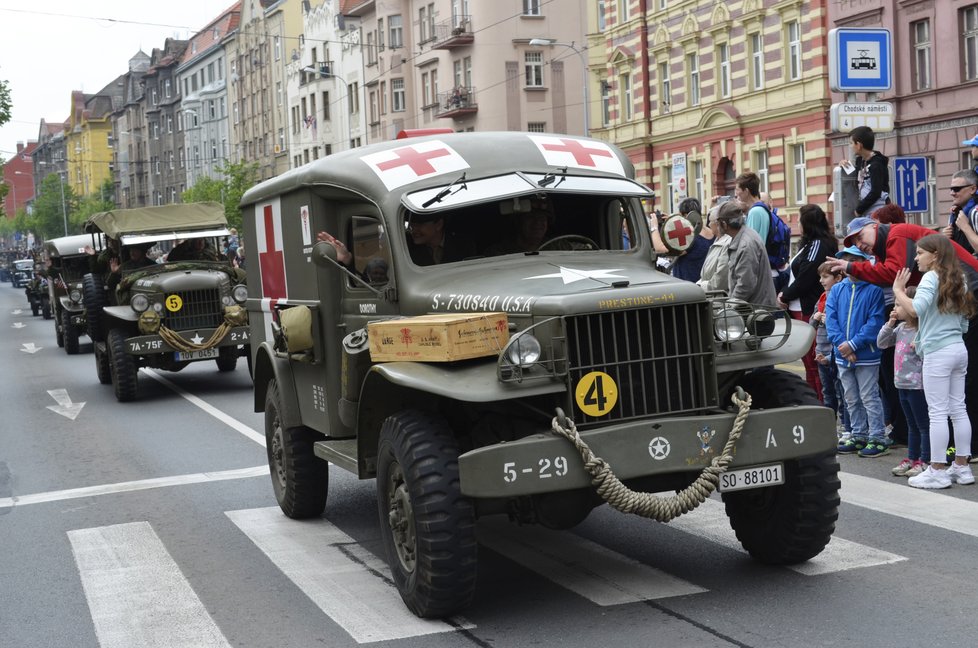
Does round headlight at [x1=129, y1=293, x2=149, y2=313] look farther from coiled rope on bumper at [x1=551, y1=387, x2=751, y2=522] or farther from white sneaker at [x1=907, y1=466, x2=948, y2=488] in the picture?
coiled rope on bumper at [x1=551, y1=387, x2=751, y2=522]

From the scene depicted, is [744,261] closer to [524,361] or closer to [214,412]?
[524,361]

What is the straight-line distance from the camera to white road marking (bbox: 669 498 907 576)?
7.10 metres

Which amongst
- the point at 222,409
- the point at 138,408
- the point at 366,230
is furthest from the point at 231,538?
the point at 138,408

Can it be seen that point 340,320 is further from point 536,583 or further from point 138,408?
point 138,408

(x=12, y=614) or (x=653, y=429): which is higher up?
(x=653, y=429)

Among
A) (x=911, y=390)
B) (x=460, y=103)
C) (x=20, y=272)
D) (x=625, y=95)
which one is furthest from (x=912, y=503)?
(x=20, y=272)

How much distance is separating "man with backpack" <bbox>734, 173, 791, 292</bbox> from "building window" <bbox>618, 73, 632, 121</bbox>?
38666 mm

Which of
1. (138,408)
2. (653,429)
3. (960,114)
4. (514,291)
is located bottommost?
(138,408)

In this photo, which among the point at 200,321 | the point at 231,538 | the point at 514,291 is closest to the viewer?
the point at 514,291

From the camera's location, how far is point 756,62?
138ft

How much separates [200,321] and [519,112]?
45105mm

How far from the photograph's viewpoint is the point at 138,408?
17344mm

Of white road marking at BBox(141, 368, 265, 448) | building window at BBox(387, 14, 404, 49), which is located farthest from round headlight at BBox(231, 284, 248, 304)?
building window at BBox(387, 14, 404, 49)

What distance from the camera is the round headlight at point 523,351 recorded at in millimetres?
6129
